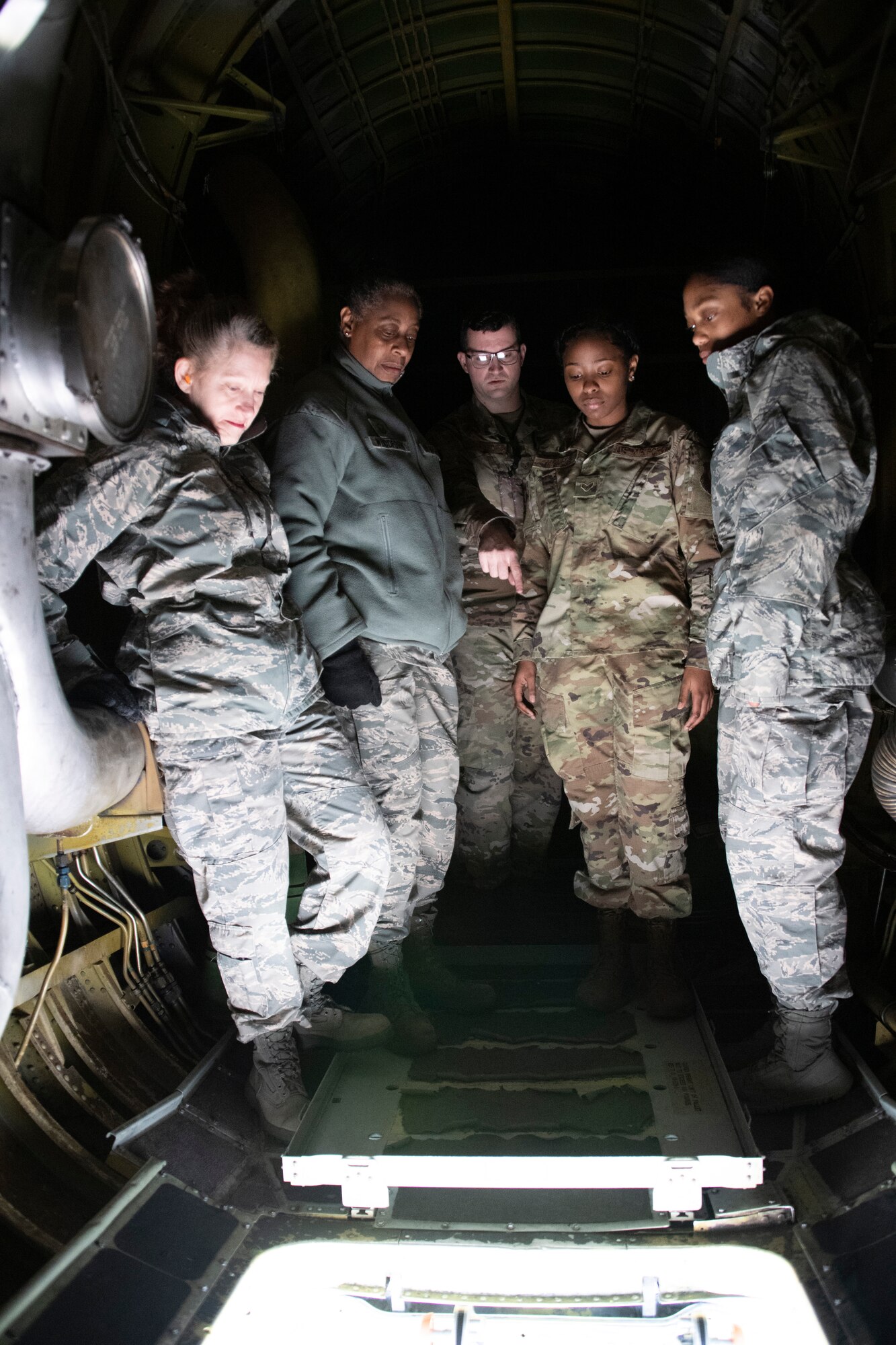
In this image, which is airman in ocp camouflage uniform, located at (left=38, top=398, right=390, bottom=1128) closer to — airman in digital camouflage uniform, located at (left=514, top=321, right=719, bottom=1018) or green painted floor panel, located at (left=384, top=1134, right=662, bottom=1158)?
green painted floor panel, located at (left=384, top=1134, right=662, bottom=1158)

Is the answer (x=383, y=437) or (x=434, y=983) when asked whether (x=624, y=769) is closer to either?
(x=434, y=983)

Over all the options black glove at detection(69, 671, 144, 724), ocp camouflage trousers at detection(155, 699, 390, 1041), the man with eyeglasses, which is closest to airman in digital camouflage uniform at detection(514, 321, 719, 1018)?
the man with eyeglasses

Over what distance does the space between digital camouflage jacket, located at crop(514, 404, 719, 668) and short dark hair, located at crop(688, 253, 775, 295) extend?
463 mm

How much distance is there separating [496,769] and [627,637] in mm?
762

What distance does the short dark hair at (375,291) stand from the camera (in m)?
2.66

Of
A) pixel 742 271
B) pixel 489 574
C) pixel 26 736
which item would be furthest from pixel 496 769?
pixel 26 736

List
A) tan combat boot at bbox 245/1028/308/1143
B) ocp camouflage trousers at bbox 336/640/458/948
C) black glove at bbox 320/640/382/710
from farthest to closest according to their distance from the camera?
ocp camouflage trousers at bbox 336/640/458/948 → black glove at bbox 320/640/382/710 → tan combat boot at bbox 245/1028/308/1143

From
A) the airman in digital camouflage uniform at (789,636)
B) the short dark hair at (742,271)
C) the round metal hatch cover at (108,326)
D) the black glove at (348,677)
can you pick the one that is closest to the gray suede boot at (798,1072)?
the airman in digital camouflage uniform at (789,636)

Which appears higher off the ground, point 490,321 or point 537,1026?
point 490,321

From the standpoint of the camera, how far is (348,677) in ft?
8.21

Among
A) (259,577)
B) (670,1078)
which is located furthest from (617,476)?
(670,1078)

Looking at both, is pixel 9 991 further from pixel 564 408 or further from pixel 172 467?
pixel 564 408

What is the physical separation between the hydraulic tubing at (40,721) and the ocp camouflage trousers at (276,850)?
0.13m

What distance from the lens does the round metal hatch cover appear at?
5.00ft
